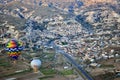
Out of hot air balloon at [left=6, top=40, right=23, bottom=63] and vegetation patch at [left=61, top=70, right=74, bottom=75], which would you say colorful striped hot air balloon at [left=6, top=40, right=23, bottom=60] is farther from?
vegetation patch at [left=61, top=70, right=74, bottom=75]

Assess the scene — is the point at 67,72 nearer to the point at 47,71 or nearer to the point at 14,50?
the point at 47,71

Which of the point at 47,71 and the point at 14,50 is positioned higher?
the point at 14,50

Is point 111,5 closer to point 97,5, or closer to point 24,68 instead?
point 97,5

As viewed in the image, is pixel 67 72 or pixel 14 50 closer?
pixel 67 72

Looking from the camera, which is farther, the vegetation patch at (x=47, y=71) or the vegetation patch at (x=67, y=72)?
the vegetation patch at (x=47, y=71)

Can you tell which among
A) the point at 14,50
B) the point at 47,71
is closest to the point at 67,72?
the point at 47,71

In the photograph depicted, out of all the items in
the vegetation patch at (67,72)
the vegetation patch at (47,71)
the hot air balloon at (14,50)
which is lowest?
the vegetation patch at (67,72)

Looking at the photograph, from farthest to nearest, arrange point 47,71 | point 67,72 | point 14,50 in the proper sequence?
1. point 14,50
2. point 47,71
3. point 67,72

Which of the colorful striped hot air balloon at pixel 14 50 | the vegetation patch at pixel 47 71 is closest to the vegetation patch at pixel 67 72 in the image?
the vegetation patch at pixel 47 71

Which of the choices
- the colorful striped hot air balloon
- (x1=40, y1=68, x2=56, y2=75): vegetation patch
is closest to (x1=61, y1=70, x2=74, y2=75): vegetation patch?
(x1=40, y1=68, x2=56, y2=75): vegetation patch

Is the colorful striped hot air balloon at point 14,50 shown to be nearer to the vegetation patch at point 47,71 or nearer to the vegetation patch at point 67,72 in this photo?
the vegetation patch at point 47,71

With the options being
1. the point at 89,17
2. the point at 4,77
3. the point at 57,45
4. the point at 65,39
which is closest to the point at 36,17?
the point at 89,17
